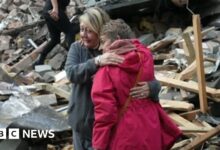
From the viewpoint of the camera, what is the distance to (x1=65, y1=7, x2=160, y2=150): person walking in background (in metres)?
3.28

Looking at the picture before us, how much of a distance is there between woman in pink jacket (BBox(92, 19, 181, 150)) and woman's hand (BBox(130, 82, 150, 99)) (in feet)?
0.09

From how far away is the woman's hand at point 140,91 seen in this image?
3.12 metres

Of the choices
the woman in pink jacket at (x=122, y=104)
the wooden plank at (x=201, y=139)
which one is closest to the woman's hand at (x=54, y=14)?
the wooden plank at (x=201, y=139)

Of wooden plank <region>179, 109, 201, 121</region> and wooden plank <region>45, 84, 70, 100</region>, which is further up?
wooden plank <region>179, 109, 201, 121</region>

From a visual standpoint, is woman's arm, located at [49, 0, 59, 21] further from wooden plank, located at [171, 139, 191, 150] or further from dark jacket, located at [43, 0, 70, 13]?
wooden plank, located at [171, 139, 191, 150]

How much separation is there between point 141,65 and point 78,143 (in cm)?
87

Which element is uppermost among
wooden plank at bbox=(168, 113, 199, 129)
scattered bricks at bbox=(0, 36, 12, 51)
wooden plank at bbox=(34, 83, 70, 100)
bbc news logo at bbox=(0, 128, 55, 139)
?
bbc news logo at bbox=(0, 128, 55, 139)

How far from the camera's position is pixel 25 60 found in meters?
9.38

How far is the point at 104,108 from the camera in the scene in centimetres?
301

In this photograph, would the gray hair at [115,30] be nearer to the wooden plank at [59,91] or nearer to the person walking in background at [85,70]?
the person walking in background at [85,70]

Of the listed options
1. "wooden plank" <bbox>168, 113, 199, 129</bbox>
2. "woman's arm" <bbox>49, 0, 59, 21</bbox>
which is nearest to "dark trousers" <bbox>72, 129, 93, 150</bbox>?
"wooden plank" <bbox>168, 113, 199, 129</bbox>

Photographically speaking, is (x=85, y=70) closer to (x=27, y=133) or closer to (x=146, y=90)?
(x=146, y=90)

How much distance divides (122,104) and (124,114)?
7 cm

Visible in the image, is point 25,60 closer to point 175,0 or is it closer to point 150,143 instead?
point 175,0
